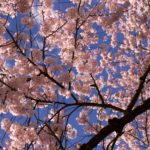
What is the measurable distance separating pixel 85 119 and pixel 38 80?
11.5 ft

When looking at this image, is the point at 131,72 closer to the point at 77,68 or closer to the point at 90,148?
the point at 77,68

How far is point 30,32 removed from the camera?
8594mm

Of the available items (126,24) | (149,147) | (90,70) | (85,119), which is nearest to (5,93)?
(90,70)

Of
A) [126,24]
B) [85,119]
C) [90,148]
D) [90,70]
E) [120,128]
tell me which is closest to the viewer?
[90,148]

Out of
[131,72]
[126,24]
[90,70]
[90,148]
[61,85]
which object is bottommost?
[90,148]

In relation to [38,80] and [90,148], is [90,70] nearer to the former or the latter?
[38,80]

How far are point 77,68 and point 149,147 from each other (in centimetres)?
245

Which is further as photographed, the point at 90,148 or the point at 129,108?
the point at 129,108

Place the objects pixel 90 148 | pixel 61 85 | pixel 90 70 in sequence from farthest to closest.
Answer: pixel 90 70
pixel 61 85
pixel 90 148

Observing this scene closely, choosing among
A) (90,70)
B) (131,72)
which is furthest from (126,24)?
(90,70)

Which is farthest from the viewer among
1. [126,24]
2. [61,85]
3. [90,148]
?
[126,24]

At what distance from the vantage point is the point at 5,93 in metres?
7.12

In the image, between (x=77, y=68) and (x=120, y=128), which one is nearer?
(x=120, y=128)

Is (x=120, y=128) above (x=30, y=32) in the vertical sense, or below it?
below
